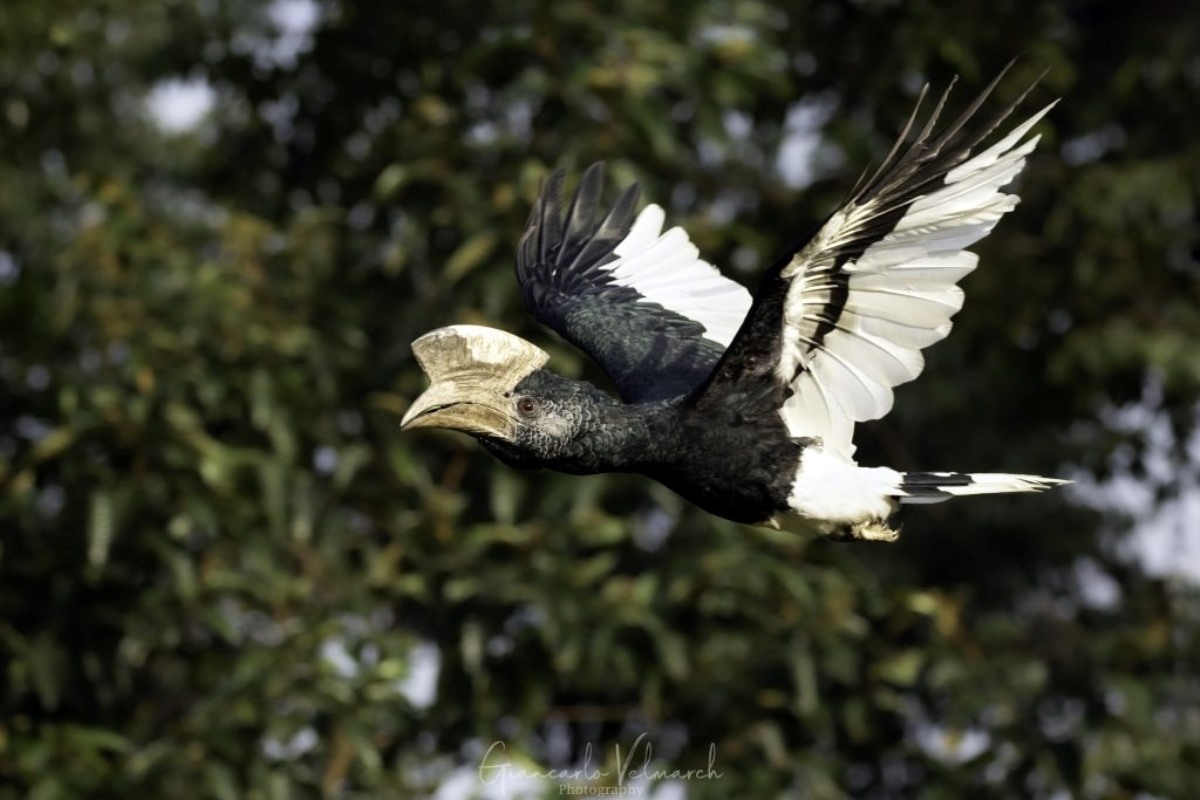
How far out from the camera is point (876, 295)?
458 centimetres

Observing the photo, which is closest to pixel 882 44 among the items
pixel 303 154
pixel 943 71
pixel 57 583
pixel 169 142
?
pixel 943 71

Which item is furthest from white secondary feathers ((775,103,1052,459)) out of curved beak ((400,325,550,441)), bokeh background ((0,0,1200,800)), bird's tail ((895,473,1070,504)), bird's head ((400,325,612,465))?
bokeh background ((0,0,1200,800))

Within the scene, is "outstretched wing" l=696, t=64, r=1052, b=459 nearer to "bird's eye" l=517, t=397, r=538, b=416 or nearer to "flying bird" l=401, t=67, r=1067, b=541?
"flying bird" l=401, t=67, r=1067, b=541

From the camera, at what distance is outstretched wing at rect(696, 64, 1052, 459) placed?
4.39 meters

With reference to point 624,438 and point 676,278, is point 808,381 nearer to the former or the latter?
point 624,438

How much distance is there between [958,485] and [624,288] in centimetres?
164

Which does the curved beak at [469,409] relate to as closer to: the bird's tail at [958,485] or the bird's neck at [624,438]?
the bird's neck at [624,438]

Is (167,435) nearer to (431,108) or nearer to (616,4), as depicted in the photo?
(431,108)

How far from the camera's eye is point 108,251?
7.49 m

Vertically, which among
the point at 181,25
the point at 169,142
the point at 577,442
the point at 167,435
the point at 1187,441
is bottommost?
the point at 577,442

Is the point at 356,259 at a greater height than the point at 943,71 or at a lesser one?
lesser

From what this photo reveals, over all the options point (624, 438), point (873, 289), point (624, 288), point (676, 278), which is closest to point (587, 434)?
point (624, 438)

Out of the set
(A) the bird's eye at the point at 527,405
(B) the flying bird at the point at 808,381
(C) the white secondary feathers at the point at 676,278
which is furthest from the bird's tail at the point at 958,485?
(C) the white secondary feathers at the point at 676,278

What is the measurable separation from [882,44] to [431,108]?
1825mm
